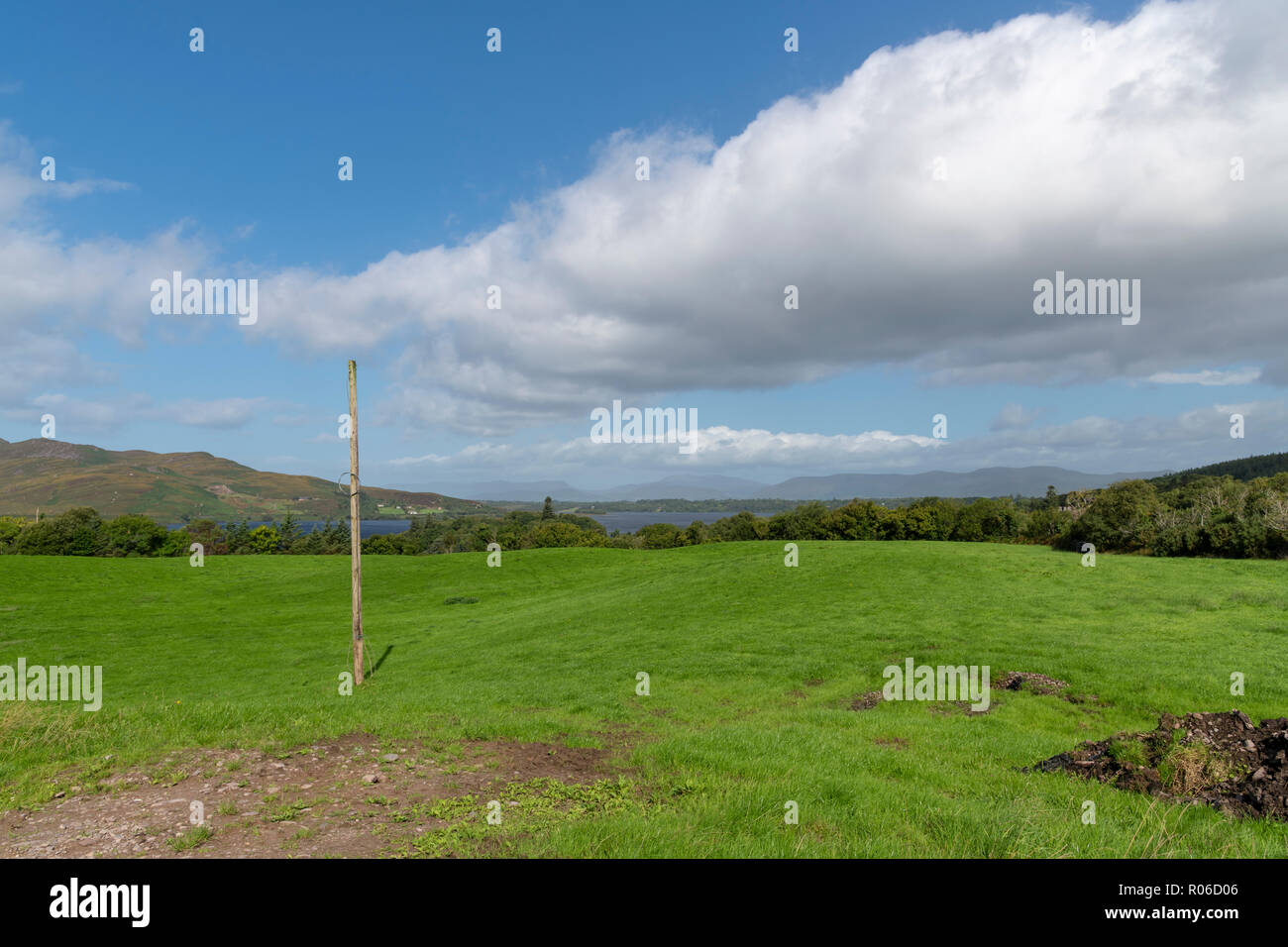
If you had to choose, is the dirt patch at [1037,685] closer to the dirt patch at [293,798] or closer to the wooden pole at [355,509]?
the dirt patch at [293,798]

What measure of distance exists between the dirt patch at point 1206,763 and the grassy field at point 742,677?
1.71ft

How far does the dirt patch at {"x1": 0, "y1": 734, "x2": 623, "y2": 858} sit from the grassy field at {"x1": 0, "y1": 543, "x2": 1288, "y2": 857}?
83cm

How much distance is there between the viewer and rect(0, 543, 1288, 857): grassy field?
23.9ft

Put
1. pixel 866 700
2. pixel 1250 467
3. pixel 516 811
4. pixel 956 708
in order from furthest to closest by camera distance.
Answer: pixel 1250 467 → pixel 866 700 → pixel 956 708 → pixel 516 811

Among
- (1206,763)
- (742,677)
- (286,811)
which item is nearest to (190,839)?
(286,811)

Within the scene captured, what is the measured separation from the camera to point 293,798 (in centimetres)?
801

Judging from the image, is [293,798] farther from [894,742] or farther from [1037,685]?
[1037,685]

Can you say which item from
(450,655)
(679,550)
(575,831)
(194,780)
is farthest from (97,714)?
(679,550)

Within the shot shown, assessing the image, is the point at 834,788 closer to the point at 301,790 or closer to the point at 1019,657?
the point at 301,790

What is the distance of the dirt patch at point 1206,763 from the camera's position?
7578 mm

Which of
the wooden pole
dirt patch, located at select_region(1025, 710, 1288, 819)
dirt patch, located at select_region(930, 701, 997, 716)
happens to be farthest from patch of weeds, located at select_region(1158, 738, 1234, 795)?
the wooden pole

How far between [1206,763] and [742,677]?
12.2 metres

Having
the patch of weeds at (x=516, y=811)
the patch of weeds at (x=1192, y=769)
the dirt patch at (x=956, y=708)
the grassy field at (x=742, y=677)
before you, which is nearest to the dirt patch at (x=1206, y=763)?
the patch of weeds at (x=1192, y=769)

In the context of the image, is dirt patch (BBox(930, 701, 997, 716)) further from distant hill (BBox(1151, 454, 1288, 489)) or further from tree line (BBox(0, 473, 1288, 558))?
distant hill (BBox(1151, 454, 1288, 489))
